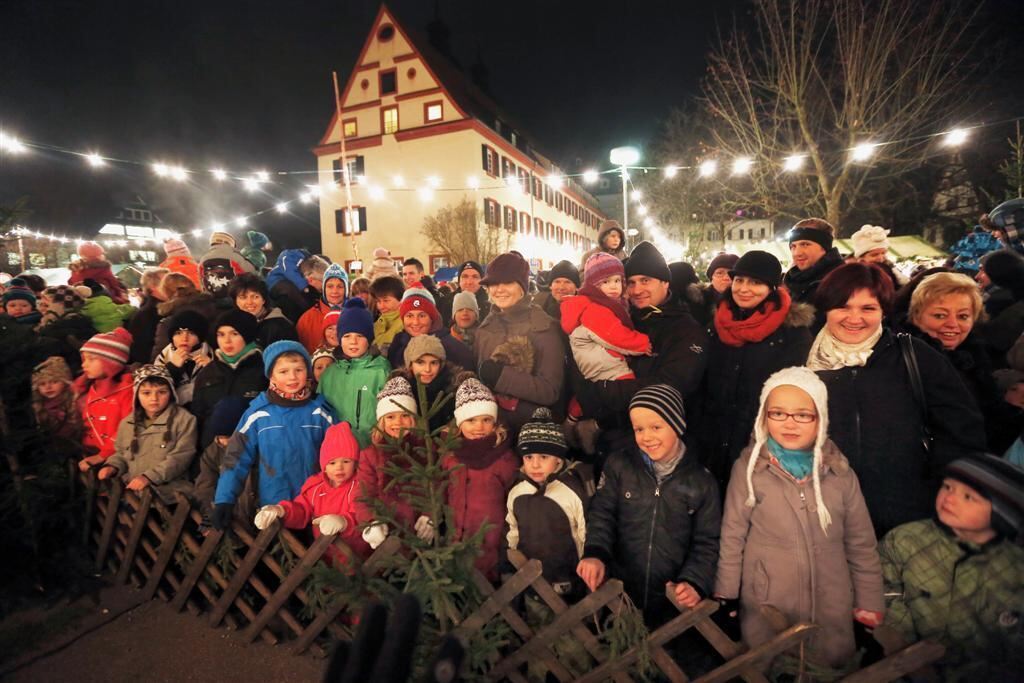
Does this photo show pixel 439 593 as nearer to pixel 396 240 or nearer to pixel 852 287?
pixel 852 287

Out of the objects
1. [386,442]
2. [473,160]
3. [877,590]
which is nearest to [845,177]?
[877,590]

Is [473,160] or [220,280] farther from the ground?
[473,160]

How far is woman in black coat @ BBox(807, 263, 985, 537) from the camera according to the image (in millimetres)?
2324

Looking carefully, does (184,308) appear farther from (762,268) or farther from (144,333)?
(762,268)

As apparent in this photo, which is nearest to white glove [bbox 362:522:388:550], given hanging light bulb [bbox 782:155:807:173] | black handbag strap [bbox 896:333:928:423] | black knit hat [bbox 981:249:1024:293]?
black handbag strap [bbox 896:333:928:423]

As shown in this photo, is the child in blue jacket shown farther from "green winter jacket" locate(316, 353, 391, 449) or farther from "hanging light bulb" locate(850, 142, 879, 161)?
"hanging light bulb" locate(850, 142, 879, 161)

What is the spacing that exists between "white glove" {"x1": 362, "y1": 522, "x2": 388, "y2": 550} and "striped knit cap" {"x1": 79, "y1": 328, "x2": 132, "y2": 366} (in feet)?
11.3

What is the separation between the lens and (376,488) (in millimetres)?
2826

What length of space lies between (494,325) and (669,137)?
3033 cm

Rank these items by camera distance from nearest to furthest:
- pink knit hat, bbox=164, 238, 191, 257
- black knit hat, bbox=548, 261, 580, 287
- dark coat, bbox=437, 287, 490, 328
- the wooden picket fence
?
the wooden picket fence → black knit hat, bbox=548, 261, 580, 287 → pink knit hat, bbox=164, 238, 191, 257 → dark coat, bbox=437, 287, 490, 328

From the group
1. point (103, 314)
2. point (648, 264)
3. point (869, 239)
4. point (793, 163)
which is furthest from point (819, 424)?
point (793, 163)

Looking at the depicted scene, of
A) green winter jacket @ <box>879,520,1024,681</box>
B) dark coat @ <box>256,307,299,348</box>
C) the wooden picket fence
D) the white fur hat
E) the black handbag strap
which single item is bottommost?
the wooden picket fence

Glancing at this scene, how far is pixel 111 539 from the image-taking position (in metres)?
3.94

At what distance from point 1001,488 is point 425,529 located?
8.59 ft
